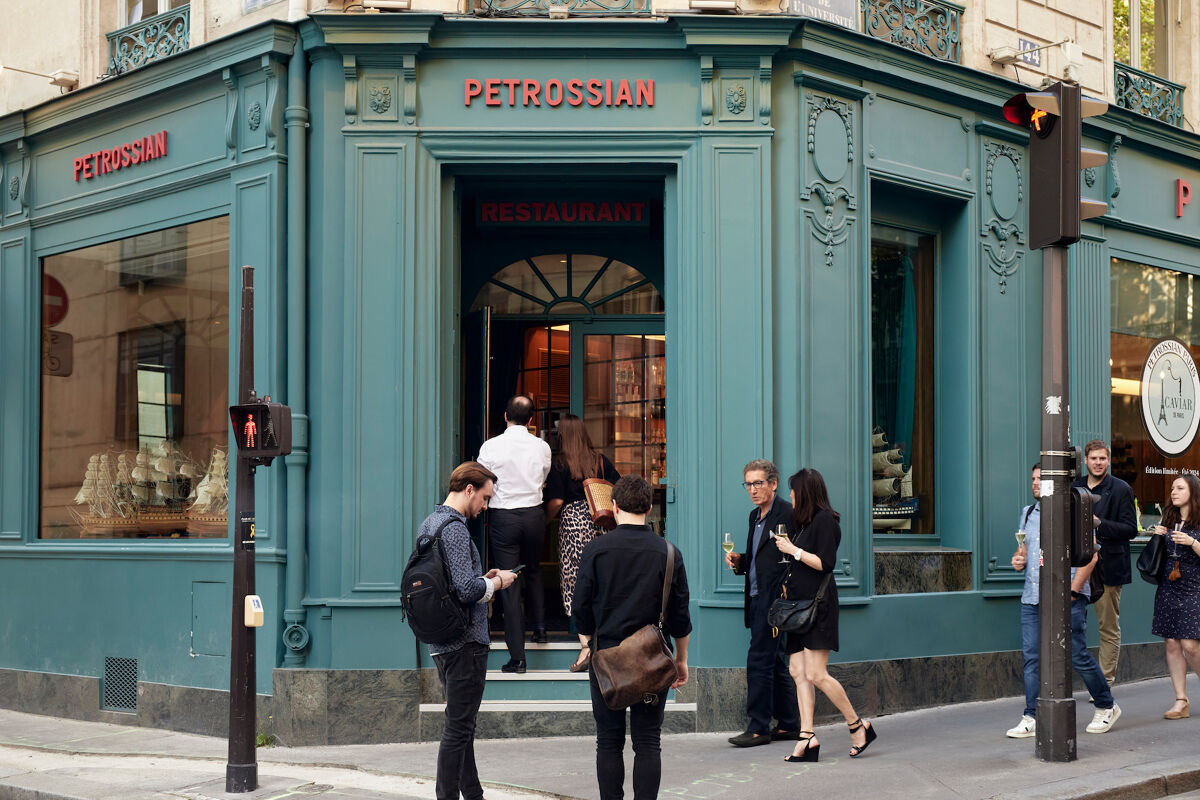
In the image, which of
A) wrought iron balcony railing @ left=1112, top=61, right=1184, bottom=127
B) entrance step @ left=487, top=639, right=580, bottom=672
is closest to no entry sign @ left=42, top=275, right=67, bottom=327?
entrance step @ left=487, top=639, right=580, bottom=672

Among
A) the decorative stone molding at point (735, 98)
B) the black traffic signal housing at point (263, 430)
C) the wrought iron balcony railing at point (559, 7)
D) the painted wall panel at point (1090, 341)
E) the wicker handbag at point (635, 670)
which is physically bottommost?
the wicker handbag at point (635, 670)

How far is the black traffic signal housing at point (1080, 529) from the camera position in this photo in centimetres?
813

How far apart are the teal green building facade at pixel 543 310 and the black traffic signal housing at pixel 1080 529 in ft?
7.48

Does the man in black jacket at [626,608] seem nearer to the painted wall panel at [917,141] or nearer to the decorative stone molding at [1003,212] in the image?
the painted wall panel at [917,141]

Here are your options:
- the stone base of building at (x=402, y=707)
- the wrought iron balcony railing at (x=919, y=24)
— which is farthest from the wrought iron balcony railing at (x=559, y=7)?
the stone base of building at (x=402, y=707)

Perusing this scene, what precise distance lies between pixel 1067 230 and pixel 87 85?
8453 mm

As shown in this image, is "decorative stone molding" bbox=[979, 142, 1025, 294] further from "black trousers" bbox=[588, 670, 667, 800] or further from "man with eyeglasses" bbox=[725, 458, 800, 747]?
"black trousers" bbox=[588, 670, 667, 800]

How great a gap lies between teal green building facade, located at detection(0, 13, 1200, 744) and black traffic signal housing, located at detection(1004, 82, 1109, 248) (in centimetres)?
221

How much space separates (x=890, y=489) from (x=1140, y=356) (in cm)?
361

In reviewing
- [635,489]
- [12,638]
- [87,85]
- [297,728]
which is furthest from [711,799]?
[87,85]

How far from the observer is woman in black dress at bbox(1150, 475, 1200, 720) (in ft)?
31.2

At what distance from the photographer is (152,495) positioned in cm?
1131

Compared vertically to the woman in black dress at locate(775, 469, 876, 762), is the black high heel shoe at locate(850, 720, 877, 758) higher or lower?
lower

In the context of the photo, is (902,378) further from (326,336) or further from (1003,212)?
(326,336)
